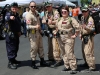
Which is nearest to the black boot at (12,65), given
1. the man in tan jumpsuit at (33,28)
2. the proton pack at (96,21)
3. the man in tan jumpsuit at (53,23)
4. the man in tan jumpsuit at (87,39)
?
the man in tan jumpsuit at (33,28)

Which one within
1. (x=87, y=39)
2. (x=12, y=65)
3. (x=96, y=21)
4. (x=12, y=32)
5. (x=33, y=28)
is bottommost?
(x=12, y=65)

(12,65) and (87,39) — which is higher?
(87,39)

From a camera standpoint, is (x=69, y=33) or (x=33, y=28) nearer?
(x=69, y=33)

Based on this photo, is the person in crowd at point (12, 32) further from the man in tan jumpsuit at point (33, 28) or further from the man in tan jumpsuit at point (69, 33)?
the man in tan jumpsuit at point (69, 33)

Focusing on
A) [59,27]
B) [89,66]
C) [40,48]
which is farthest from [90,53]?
[40,48]

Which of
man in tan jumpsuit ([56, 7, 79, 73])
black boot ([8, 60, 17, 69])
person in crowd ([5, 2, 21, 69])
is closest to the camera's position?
man in tan jumpsuit ([56, 7, 79, 73])

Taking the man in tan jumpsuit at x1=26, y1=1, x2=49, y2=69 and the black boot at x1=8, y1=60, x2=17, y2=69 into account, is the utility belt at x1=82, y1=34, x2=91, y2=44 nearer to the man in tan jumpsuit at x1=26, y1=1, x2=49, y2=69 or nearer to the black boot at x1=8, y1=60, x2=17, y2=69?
the man in tan jumpsuit at x1=26, y1=1, x2=49, y2=69

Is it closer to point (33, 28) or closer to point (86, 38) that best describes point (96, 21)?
point (86, 38)

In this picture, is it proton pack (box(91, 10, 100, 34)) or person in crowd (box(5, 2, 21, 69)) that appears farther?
person in crowd (box(5, 2, 21, 69))

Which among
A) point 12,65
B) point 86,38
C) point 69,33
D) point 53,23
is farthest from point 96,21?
point 12,65

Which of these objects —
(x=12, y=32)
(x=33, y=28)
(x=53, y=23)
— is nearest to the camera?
(x=33, y=28)

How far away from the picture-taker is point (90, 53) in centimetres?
645

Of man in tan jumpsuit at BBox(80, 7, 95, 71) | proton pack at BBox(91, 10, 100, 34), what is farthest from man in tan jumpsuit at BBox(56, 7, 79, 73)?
proton pack at BBox(91, 10, 100, 34)

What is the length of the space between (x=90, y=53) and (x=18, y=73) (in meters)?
2.10
